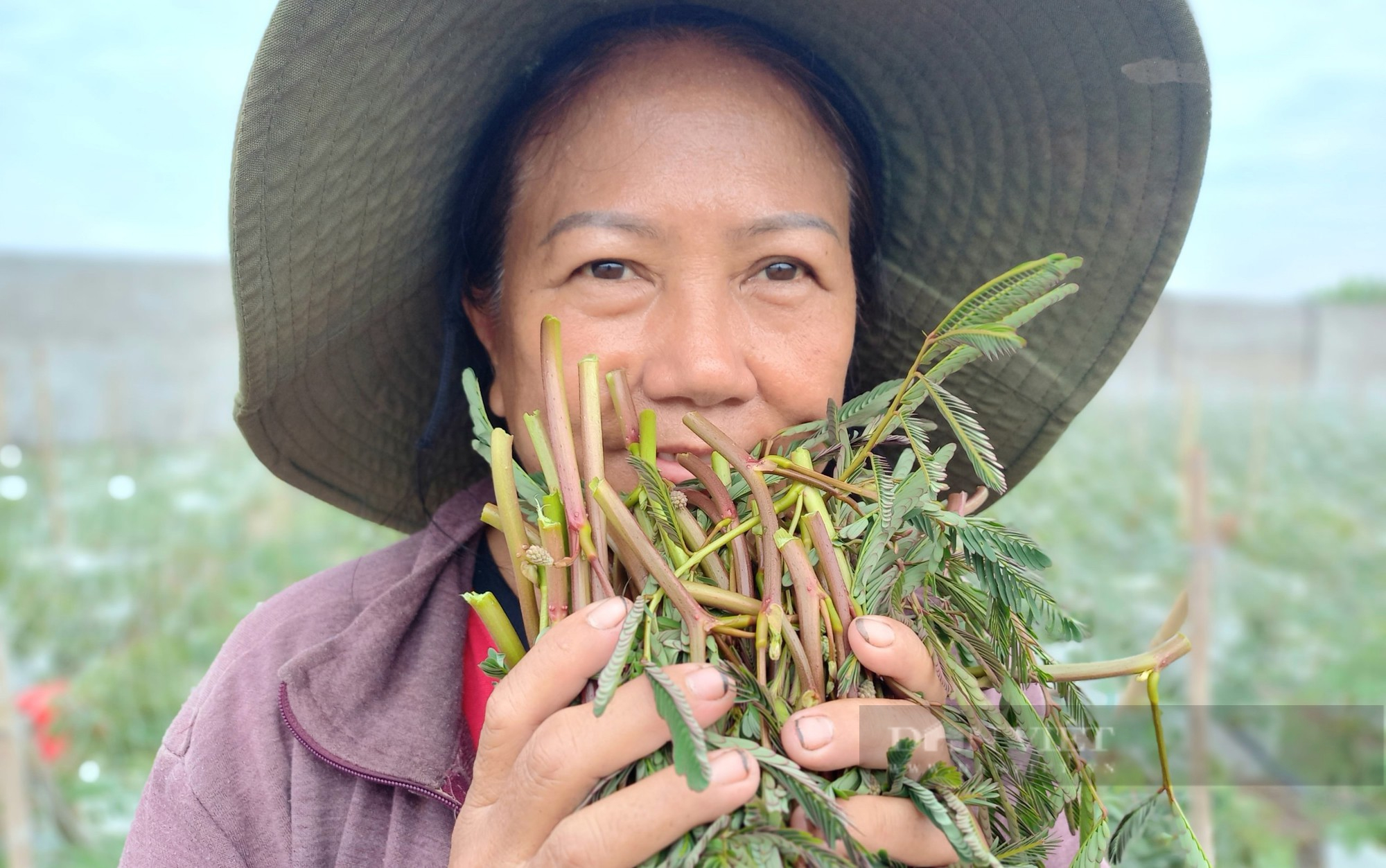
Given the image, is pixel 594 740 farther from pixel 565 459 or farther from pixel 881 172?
pixel 881 172

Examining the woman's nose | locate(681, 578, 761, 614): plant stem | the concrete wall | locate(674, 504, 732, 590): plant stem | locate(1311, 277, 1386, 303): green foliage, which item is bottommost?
locate(681, 578, 761, 614): plant stem

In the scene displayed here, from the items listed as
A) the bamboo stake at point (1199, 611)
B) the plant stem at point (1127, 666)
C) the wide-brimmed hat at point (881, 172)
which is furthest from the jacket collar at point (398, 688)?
the bamboo stake at point (1199, 611)

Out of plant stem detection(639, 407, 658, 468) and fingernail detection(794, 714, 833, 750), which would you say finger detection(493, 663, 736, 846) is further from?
plant stem detection(639, 407, 658, 468)

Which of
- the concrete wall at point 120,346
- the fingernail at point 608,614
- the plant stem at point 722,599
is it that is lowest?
the fingernail at point 608,614

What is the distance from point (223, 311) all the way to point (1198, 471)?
279 inches

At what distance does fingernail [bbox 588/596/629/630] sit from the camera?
2.55 ft

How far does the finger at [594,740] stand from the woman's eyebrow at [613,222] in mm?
537

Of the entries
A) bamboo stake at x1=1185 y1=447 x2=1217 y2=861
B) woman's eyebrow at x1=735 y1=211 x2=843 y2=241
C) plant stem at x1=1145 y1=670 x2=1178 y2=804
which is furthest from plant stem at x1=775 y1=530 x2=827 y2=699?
bamboo stake at x1=1185 y1=447 x2=1217 y2=861

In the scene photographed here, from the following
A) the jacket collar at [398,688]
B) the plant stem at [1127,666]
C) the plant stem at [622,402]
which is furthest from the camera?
the jacket collar at [398,688]

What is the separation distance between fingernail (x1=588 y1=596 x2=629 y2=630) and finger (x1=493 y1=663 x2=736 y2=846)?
53 millimetres

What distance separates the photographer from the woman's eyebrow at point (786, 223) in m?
1.10

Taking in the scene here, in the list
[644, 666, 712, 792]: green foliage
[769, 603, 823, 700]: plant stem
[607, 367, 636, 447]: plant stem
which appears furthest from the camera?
[607, 367, 636, 447]: plant stem

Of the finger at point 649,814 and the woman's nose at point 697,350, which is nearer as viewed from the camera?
the finger at point 649,814

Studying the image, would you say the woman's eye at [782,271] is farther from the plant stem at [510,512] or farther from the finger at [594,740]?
the finger at [594,740]
